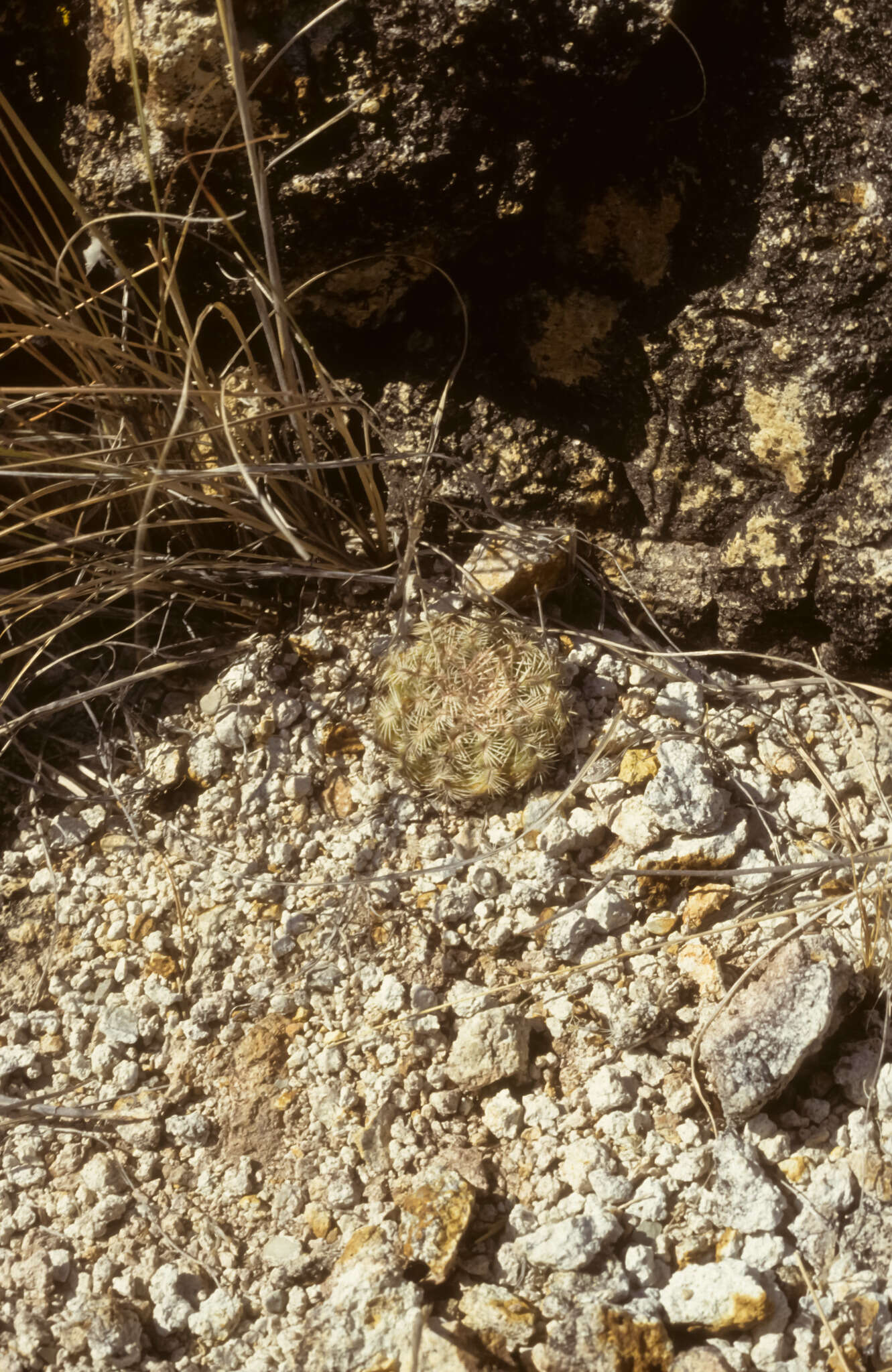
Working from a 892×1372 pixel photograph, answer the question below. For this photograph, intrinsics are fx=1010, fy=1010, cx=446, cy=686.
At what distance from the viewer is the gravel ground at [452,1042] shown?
157 centimetres

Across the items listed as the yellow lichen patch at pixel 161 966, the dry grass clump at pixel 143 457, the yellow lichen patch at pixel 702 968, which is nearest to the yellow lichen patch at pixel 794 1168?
the yellow lichen patch at pixel 702 968

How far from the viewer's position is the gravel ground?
5.14ft

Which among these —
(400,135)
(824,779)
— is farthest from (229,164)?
(824,779)

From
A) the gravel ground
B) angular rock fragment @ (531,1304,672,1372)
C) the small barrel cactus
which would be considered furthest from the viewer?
the small barrel cactus

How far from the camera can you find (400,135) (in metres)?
1.78

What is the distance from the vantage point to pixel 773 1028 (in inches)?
66.1

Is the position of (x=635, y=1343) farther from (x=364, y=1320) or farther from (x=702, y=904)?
(x=702, y=904)

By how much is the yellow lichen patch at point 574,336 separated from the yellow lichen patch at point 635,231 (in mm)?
83

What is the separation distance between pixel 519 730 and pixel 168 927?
79 cm

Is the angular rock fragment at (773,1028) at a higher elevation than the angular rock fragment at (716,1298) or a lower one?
higher

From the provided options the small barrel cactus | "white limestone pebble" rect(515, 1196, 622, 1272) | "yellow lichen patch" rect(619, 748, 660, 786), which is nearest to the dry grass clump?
the small barrel cactus

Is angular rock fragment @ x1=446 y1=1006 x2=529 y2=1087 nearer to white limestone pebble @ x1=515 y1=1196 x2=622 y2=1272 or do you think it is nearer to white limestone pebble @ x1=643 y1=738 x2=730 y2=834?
white limestone pebble @ x1=515 y1=1196 x2=622 y2=1272

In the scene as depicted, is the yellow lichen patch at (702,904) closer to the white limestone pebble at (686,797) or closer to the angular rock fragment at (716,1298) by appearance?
the white limestone pebble at (686,797)

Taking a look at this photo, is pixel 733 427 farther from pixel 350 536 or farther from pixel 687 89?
pixel 350 536
